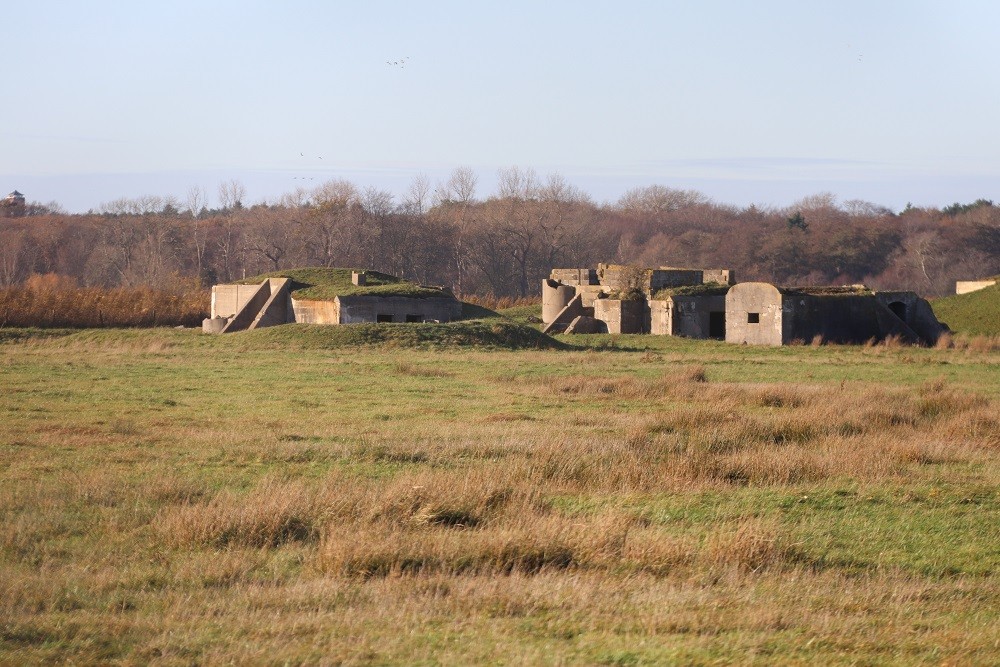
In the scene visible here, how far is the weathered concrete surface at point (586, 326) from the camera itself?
32812 mm

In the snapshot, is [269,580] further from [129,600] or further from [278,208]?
[278,208]

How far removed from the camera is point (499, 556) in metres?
6.98

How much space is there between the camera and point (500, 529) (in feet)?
24.7

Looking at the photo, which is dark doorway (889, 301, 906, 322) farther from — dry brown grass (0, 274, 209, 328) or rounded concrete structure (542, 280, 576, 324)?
dry brown grass (0, 274, 209, 328)

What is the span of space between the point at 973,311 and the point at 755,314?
37.3 feet

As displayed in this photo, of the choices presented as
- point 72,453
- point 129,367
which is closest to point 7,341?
point 129,367

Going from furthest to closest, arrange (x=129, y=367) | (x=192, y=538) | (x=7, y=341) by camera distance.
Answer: (x=7, y=341) < (x=129, y=367) < (x=192, y=538)

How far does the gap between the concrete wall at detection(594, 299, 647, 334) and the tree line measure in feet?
87.7

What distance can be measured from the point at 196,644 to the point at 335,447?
18.7 ft

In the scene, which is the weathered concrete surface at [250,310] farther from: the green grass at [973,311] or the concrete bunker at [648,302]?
the green grass at [973,311]

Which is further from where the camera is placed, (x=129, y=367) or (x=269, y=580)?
(x=129, y=367)

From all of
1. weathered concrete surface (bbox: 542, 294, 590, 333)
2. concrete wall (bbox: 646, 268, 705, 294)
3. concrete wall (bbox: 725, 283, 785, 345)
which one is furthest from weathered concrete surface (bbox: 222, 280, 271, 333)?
concrete wall (bbox: 725, 283, 785, 345)

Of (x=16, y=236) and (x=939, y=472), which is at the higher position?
(x=16, y=236)

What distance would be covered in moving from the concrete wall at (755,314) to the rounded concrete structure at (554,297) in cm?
687
